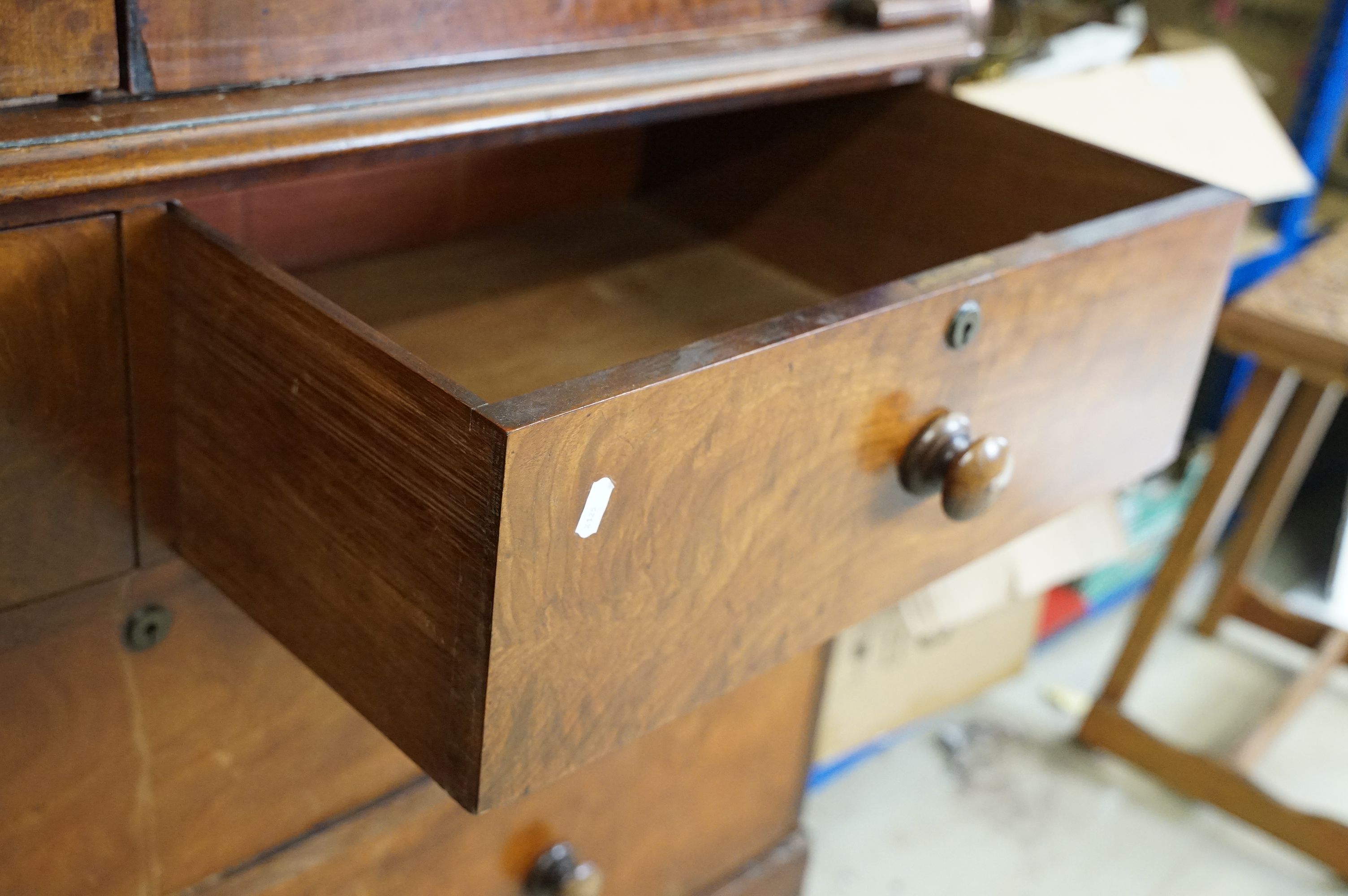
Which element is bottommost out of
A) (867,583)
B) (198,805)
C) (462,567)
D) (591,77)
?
(198,805)

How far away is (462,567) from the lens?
0.49 m

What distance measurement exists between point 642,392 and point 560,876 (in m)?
0.55

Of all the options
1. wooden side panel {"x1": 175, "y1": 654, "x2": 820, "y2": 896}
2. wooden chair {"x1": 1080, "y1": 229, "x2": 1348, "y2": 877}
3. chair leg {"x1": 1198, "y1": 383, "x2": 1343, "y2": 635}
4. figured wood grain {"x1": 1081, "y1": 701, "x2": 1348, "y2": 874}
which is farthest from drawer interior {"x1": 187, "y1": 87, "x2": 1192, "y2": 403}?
figured wood grain {"x1": 1081, "y1": 701, "x2": 1348, "y2": 874}

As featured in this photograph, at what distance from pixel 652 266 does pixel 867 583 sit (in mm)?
297

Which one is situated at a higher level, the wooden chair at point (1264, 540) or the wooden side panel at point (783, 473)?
the wooden side panel at point (783, 473)

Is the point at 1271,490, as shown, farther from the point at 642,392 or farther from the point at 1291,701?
the point at 642,392

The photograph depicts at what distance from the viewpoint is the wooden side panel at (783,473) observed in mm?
504

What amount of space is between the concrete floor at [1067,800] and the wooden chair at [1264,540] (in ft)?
0.15

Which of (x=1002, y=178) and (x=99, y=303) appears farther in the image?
(x=1002, y=178)

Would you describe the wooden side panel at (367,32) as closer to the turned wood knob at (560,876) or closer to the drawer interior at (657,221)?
the drawer interior at (657,221)

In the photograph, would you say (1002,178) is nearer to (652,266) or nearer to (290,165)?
(652,266)

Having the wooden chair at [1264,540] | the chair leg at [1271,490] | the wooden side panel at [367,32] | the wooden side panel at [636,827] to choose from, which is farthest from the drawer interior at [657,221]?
the chair leg at [1271,490]

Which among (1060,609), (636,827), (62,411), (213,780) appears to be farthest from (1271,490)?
(62,411)

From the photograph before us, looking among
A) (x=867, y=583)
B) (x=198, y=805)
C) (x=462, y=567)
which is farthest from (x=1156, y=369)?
(x=198, y=805)
